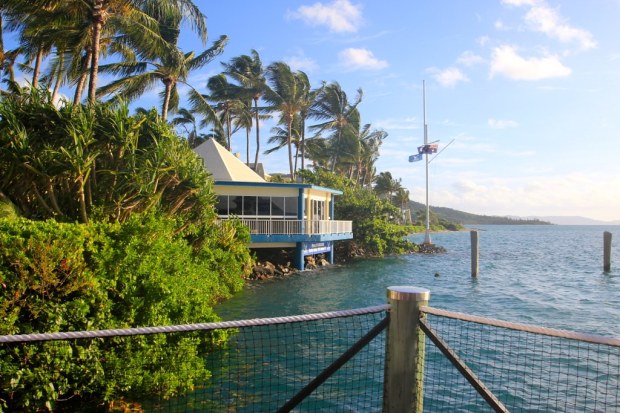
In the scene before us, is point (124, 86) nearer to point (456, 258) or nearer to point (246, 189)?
point (246, 189)

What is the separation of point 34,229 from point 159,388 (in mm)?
2633

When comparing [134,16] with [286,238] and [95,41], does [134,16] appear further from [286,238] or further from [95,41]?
[286,238]

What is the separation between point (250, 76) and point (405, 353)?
40.5 meters

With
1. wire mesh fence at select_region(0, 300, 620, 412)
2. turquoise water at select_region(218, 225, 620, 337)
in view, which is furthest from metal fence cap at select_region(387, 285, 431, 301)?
turquoise water at select_region(218, 225, 620, 337)

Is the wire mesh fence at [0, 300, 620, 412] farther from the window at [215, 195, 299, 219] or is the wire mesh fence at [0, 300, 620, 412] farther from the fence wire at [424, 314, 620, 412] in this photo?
the window at [215, 195, 299, 219]

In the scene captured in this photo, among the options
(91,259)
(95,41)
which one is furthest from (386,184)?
(91,259)

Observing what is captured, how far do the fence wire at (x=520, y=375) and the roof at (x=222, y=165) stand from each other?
1463cm

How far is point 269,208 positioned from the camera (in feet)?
75.7

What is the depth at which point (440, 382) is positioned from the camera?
8062mm

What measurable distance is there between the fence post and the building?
17984 millimetres

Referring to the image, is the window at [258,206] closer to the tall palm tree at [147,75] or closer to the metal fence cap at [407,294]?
the tall palm tree at [147,75]

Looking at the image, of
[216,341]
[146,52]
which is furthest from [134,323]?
[146,52]

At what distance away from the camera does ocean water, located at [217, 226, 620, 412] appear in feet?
25.3

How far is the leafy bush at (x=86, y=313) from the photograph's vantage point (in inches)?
206
